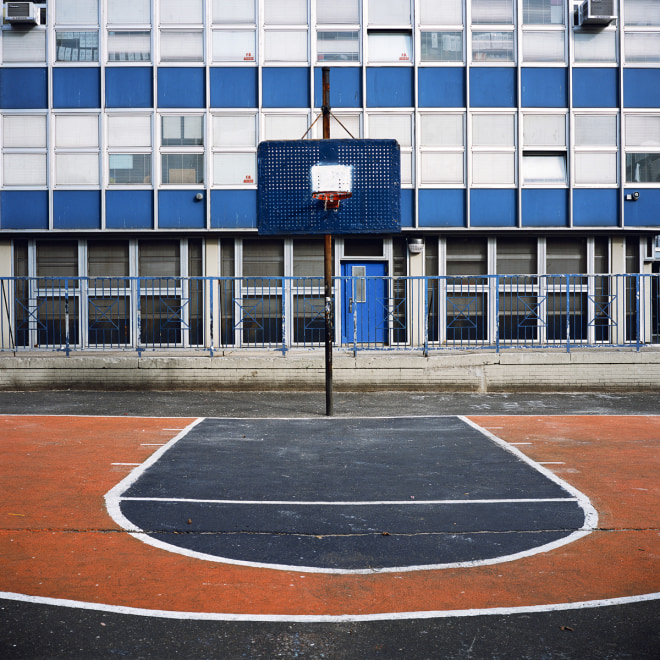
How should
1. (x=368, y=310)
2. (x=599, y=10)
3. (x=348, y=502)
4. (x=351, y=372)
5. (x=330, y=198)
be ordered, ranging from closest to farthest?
(x=348, y=502) → (x=330, y=198) → (x=351, y=372) → (x=368, y=310) → (x=599, y=10)

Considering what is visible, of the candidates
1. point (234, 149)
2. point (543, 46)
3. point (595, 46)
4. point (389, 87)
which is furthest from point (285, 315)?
point (595, 46)

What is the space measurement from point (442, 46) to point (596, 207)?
21.0 feet

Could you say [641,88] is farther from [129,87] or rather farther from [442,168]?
[129,87]

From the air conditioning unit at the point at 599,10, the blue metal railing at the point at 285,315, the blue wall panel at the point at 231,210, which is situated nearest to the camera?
the blue metal railing at the point at 285,315

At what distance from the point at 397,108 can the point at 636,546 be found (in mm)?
18462

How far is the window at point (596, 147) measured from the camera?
74.9 feet

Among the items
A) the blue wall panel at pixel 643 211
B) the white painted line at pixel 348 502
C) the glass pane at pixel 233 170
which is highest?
the glass pane at pixel 233 170

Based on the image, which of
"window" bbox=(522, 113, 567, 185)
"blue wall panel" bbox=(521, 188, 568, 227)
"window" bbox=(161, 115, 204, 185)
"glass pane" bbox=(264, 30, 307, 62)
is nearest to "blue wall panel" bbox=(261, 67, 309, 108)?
"glass pane" bbox=(264, 30, 307, 62)

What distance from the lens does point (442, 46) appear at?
74.8 feet

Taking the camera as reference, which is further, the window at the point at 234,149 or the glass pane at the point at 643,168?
the glass pane at the point at 643,168

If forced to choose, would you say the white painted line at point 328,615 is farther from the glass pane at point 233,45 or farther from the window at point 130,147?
the glass pane at point 233,45

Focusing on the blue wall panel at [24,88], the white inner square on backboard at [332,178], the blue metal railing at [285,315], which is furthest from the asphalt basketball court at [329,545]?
the blue wall panel at [24,88]

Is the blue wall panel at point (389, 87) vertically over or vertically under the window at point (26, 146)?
over

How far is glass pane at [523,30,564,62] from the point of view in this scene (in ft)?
74.8
